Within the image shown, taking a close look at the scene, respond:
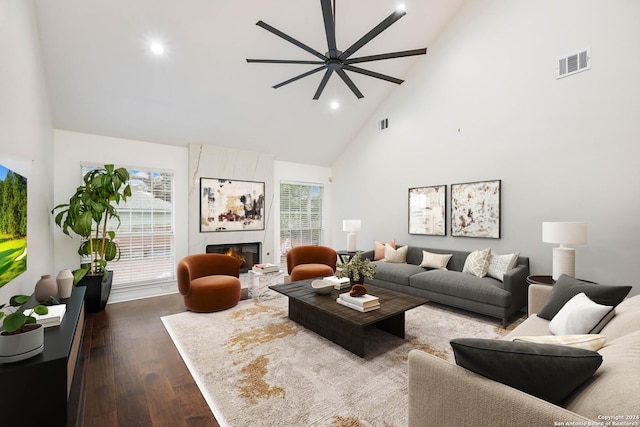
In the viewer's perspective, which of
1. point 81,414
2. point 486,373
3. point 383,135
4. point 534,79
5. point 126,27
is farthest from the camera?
point 383,135

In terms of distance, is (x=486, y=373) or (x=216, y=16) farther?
(x=216, y=16)

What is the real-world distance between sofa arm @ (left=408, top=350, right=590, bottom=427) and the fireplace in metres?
4.98

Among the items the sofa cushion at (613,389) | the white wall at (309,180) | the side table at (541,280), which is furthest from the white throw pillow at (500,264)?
the white wall at (309,180)

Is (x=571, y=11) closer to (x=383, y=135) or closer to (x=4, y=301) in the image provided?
(x=383, y=135)

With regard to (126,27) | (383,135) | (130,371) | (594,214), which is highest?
(126,27)

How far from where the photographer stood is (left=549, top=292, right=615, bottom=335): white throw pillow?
5.75 ft

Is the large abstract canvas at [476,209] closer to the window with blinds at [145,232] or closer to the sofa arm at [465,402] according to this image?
the sofa arm at [465,402]

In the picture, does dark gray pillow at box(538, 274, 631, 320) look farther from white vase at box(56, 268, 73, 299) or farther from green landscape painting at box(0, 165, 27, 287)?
white vase at box(56, 268, 73, 299)

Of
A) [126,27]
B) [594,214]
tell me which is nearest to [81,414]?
[126,27]

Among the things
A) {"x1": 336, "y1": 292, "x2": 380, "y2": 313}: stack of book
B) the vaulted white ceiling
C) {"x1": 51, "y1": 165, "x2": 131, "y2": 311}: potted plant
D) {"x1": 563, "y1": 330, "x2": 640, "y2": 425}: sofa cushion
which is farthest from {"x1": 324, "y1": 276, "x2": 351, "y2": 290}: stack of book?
the vaulted white ceiling

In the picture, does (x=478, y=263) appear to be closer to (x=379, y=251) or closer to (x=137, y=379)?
(x=379, y=251)

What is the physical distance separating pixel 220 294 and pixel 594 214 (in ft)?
15.9

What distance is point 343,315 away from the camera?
102 inches

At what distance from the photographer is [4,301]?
1935 mm
